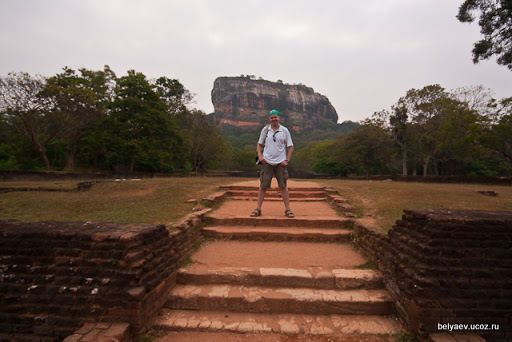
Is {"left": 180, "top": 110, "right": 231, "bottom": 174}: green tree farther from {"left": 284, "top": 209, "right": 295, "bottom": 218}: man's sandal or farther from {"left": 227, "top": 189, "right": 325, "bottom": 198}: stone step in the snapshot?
{"left": 284, "top": 209, "right": 295, "bottom": 218}: man's sandal

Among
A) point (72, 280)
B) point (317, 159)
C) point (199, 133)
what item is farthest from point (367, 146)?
point (72, 280)

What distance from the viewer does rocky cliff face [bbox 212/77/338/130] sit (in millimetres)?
121750

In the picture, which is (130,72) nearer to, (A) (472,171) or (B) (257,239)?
(B) (257,239)

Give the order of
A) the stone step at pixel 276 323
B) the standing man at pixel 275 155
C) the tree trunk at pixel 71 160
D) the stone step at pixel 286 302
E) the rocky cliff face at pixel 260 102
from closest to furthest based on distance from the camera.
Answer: the stone step at pixel 276 323 < the stone step at pixel 286 302 < the standing man at pixel 275 155 < the tree trunk at pixel 71 160 < the rocky cliff face at pixel 260 102

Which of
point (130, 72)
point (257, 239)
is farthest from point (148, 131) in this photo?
point (257, 239)

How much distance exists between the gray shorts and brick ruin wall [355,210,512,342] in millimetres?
2409

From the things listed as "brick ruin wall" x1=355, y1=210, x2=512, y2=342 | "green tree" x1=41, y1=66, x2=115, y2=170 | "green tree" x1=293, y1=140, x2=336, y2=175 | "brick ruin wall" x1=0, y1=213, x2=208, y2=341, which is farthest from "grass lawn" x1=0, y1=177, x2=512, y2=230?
"green tree" x1=293, y1=140, x2=336, y2=175

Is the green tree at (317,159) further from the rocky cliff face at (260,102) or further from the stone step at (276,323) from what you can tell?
the rocky cliff face at (260,102)

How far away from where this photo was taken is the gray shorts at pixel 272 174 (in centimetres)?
462

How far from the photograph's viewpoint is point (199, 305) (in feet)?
8.47

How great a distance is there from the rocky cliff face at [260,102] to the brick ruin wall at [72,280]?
383 ft

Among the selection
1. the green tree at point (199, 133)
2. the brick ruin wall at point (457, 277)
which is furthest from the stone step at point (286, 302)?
the green tree at point (199, 133)

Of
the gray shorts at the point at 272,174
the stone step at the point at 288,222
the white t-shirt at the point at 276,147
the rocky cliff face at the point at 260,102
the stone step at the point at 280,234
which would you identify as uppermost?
the rocky cliff face at the point at 260,102

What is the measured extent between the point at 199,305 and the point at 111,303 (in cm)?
84
